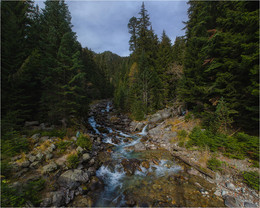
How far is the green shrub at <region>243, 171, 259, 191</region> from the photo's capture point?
19.0 feet

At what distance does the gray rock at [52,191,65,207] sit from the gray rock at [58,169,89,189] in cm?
73

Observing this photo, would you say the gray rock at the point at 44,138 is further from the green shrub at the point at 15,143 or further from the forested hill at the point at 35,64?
the forested hill at the point at 35,64

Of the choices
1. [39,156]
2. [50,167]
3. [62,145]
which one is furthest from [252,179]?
[39,156]

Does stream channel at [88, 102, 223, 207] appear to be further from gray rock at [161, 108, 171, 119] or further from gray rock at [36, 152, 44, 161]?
gray rock at [161, 108, 171, 119]

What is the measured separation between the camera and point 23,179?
5.88 m

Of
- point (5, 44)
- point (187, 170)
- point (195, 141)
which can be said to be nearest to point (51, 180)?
point (187, 170)

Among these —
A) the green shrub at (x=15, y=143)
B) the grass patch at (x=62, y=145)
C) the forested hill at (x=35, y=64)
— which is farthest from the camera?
the grass patch at (x=62, y=145)

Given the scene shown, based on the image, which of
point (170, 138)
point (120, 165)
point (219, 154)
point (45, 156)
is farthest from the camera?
point (170, 138)

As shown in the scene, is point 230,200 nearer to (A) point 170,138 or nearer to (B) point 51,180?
(A) point 170,138

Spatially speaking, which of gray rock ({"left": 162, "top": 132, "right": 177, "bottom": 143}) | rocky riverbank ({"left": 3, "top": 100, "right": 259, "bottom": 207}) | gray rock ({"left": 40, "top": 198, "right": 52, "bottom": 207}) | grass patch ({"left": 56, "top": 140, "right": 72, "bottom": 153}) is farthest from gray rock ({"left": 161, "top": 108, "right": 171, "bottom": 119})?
gray rock ({"left": 40, "top": 198, "right": 52, "bottom": 207})

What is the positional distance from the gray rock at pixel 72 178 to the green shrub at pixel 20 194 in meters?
1.08

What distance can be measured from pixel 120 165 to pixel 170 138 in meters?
7.61

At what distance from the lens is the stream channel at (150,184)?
5969 mm

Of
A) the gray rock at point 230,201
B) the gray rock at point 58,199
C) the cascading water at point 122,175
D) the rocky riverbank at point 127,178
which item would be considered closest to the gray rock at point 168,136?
the rocky riverbank at point 127,178
